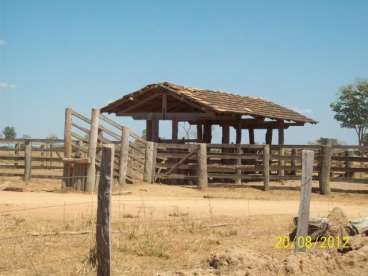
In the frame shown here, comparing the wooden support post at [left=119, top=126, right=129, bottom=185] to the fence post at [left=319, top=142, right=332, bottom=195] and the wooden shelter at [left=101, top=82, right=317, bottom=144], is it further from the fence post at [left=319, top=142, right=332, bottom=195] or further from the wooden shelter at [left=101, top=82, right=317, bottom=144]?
the fence post at [left=319, top=142, right=332, bottom=195]

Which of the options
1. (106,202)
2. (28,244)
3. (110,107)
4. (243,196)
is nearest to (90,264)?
(106,202)

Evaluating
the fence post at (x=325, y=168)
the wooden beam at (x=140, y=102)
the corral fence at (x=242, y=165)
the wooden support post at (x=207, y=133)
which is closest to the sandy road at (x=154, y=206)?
the fence post at (x=325, y=168)

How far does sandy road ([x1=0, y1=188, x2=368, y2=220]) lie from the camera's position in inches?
461

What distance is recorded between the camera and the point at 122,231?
9055mm

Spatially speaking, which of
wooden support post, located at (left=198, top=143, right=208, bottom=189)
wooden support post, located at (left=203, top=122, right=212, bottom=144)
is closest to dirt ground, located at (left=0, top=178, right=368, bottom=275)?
wooden support post, located at (left=198, top=143, right=208, bottom=189)

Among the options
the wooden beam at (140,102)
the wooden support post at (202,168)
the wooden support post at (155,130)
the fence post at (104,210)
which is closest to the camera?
the fence post at (104,210)

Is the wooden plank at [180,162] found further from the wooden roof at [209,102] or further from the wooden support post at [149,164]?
the wooden roof at [209,102]

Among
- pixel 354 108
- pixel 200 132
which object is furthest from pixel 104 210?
pixel 354 108

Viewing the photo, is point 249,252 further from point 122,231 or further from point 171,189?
point 171,189

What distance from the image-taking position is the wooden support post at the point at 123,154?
1720cm

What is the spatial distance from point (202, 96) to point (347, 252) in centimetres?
1411

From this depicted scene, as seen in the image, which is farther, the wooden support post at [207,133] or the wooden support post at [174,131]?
the wooden support post at [207,133]

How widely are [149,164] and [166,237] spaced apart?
1005cm

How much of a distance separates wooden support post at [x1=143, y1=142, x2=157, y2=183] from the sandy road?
2384 millimetres
